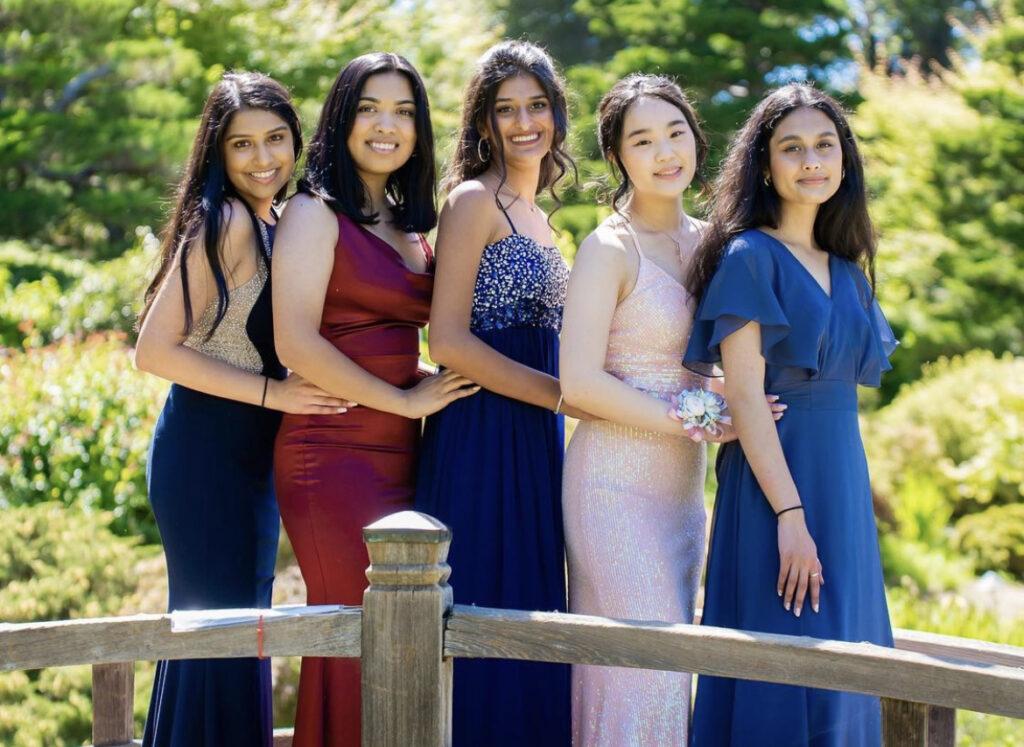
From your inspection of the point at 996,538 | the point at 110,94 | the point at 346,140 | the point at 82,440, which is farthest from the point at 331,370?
the point at 110,94

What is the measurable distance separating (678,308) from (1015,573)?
6.72m

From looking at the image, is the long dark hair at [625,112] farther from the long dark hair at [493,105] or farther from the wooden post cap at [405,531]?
the wooden post cap at [405,531]

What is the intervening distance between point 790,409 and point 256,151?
161cm

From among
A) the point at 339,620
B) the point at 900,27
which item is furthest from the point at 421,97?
the point at 900,27

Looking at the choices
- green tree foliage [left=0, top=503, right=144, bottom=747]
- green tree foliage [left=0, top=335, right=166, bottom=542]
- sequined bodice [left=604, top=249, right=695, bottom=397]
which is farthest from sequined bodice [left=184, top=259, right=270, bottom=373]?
green tree foliage [left=0, top=335, right=166, bottom=542]

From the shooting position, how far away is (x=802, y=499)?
10.7 ft

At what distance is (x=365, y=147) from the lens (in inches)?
143

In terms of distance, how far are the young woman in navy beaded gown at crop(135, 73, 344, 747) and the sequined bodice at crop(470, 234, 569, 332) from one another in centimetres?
50

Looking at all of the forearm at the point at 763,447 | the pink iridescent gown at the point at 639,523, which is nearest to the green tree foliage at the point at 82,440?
the pink iridescent gown at the point at 639,523

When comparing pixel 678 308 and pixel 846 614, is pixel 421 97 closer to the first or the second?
pixel 678 308

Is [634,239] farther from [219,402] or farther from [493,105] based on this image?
[219,402]

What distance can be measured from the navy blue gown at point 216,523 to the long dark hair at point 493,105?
652mm

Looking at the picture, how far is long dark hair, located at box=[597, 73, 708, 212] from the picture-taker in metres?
3.53

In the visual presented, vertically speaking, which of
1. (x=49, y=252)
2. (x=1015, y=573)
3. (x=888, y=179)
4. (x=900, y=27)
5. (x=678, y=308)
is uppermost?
(x=900, y=27)
